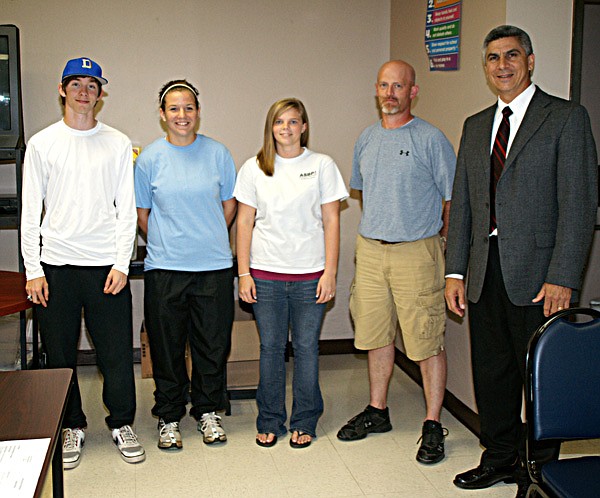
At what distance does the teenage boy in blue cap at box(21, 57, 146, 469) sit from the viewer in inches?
121

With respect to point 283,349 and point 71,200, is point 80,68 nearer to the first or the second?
point 71,200

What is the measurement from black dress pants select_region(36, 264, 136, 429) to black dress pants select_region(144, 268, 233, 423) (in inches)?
5.0

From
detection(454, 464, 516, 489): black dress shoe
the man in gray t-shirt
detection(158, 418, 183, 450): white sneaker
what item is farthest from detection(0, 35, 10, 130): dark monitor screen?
detection(454, 464, 516, 489): black dress shoe

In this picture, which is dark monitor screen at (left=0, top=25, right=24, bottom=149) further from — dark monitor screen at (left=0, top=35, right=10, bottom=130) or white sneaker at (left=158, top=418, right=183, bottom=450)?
white sneaker at (left=158, top=418, right=183, bottom=450)

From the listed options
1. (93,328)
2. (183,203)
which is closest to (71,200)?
(183,203)

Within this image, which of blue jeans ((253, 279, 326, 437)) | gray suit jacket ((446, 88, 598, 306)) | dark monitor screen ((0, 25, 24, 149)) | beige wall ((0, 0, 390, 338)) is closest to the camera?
gray suit jacket ((446, 88, 598, 306))

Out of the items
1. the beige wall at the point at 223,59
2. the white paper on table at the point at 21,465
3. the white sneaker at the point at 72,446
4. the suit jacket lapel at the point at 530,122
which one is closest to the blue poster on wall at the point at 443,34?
the beige wall at the point at 223,59

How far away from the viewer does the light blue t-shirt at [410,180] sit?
315 cm

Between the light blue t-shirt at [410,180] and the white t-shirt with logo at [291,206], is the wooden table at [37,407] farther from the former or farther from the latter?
the light blue t-shirt at [410,180]

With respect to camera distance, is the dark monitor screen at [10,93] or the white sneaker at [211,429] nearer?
the white sneaker at [211,429]

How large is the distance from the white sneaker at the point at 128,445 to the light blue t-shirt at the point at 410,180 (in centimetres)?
143

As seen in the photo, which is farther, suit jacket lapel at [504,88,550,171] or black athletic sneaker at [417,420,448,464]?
black athletic sneaker at [417,420,448,464]

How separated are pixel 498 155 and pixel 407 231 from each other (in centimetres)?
60

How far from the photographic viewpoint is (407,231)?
3.18m
